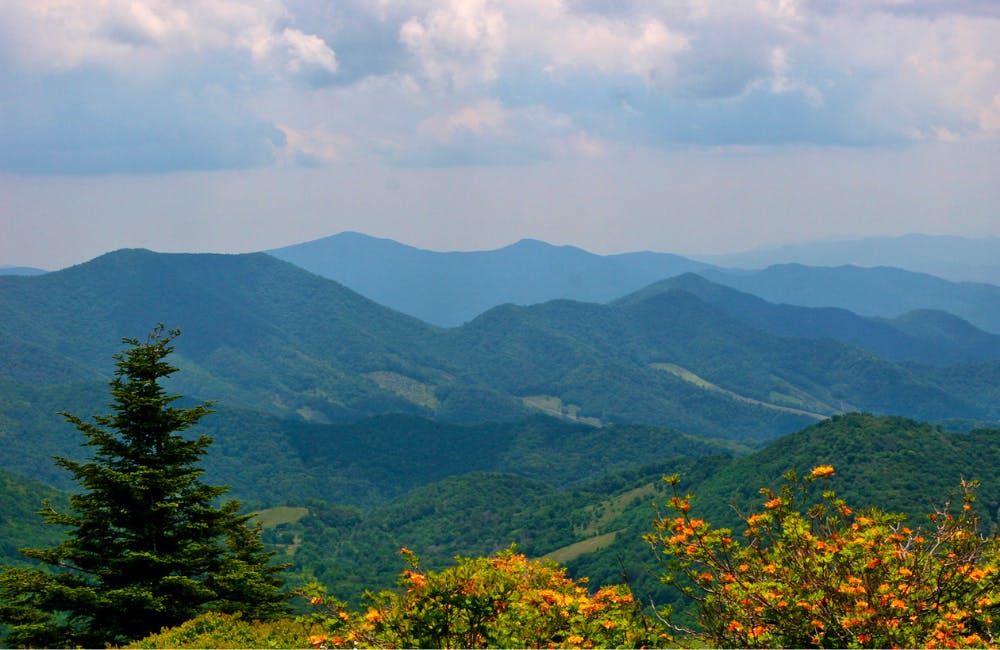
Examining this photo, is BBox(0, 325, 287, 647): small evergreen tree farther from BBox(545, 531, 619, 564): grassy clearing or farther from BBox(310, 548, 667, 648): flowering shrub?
BBox(545, 531, 619, 564): grassy clearing

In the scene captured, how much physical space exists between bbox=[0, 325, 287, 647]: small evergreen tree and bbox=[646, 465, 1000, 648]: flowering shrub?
1536 cm

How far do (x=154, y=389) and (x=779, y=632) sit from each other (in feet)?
78.9

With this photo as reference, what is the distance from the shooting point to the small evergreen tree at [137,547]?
25.8m

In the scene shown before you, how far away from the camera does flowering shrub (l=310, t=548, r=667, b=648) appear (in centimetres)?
1305

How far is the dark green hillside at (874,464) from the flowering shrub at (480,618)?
395 ft

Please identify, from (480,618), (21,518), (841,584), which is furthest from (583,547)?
(841,584)

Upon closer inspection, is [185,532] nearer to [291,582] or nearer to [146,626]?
[146,626]

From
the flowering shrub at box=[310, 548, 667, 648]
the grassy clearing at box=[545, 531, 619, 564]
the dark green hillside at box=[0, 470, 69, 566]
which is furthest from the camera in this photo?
the grassy clearing at box=[545, 531, 619, 564]

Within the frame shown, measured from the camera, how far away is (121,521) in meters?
28.7

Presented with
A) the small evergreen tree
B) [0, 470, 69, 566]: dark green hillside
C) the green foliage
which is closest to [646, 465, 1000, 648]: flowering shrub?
the green foliage

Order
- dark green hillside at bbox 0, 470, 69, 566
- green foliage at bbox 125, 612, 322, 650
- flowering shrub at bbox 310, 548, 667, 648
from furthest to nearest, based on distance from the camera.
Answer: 1. dark green hillside at bbox 0, 470, 69, 566
2. green foliage at bbox 125, 612, 322, 650
3. flowering shrub at bbox 310, 548, 667, 648

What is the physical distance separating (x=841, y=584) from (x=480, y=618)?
551 centimetres

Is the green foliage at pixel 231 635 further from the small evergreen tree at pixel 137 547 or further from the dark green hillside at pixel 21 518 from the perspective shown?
the dark green hillside at pixel 21 518

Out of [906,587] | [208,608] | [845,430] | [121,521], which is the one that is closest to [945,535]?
[906,587]
